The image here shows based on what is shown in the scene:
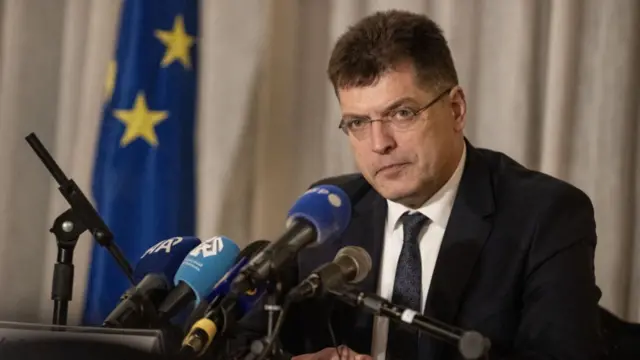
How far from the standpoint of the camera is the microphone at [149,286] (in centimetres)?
130

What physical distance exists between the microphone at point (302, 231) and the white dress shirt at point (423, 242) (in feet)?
1.67

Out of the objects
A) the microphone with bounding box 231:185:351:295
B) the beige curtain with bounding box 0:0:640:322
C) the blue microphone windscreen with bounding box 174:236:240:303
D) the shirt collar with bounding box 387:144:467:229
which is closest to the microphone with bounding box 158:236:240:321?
the blue microphone windscreen with bounding box 174:236:240:303

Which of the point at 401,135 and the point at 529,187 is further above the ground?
the point at 401,135

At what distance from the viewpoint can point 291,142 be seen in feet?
8.68

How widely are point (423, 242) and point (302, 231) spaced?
0.66m

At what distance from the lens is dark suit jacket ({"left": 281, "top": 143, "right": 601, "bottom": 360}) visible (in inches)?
65.0

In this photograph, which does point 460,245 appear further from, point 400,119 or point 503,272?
point 400,119

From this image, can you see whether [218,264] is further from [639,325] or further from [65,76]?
[65,76]

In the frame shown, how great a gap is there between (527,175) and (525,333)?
1.36ft

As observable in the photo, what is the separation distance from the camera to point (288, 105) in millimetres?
2637

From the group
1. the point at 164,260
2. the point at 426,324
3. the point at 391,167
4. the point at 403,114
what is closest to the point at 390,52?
the point at 403,114

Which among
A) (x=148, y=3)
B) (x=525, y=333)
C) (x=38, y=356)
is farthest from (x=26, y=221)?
(x=38, y=356)

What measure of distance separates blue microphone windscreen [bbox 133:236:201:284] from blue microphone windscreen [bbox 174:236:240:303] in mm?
89

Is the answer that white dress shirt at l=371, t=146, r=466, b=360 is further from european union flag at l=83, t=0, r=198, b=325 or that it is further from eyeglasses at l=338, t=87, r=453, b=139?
european union flag at l=83, t=0, r=198, b=325
